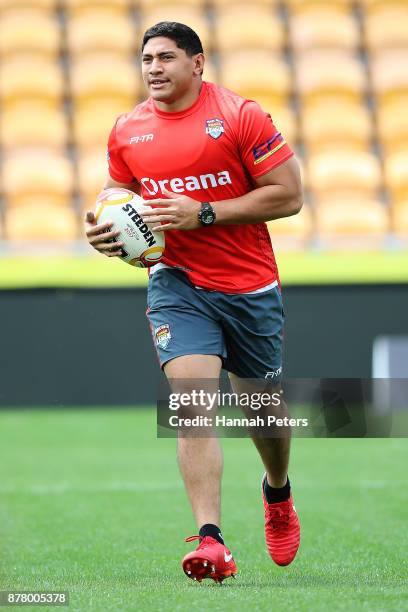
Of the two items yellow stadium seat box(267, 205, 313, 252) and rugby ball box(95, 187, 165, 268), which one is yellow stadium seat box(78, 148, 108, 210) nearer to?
yellow stadium seat box(267, 205, 313, 252)

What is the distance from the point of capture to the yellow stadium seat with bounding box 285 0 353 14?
16969 millimetres

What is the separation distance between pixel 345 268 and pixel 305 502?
508cm

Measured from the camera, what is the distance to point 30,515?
6.50 m

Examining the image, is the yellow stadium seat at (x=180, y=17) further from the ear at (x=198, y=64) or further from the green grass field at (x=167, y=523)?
the ear at (x=198, y=64)

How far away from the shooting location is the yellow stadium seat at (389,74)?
1584 cm

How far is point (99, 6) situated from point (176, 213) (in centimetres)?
1292

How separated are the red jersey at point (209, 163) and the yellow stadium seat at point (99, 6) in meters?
12.4

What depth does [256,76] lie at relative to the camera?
15875 millimetres

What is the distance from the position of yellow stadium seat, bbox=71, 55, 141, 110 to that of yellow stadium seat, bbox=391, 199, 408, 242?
3.55 metres

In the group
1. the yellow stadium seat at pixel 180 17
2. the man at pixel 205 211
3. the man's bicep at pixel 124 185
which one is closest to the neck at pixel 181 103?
the man at pixel 205 211

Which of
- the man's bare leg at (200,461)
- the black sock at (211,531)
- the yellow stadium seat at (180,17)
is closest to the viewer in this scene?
the black sock at (211,531)

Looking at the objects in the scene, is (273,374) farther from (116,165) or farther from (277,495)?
(116,165)

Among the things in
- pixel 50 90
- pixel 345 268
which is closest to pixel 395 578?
pixel 345 268

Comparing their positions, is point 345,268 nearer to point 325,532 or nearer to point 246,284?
point 325,532
